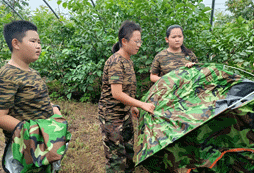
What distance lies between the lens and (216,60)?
322 centimetres

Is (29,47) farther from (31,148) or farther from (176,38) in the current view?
(176,38)

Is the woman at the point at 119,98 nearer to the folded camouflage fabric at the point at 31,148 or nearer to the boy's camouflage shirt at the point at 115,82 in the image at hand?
the boy's camouflage shirt at the point at 115,82

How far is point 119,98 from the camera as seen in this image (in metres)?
1.52

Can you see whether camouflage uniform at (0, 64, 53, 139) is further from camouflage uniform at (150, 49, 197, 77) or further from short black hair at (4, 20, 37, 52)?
camouflage uniform at (150, 49, 197, 77)

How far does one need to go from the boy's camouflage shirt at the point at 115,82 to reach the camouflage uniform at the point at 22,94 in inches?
21.9

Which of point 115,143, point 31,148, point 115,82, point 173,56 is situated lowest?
point 115,143

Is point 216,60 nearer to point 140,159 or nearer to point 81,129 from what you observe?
point 140,159

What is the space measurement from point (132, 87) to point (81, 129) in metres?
2.20

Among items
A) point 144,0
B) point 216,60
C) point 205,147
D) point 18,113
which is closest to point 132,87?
point 205,147

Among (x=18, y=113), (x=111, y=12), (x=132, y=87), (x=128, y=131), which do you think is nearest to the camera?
(x=18, y=113)

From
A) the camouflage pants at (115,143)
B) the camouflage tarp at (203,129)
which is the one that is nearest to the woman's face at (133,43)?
the camouflage tarp at (203,129)

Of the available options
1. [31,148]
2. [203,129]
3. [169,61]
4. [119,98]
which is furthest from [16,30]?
[169,61]

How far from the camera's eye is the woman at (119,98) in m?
1.52

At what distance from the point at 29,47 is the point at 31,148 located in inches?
27.3
